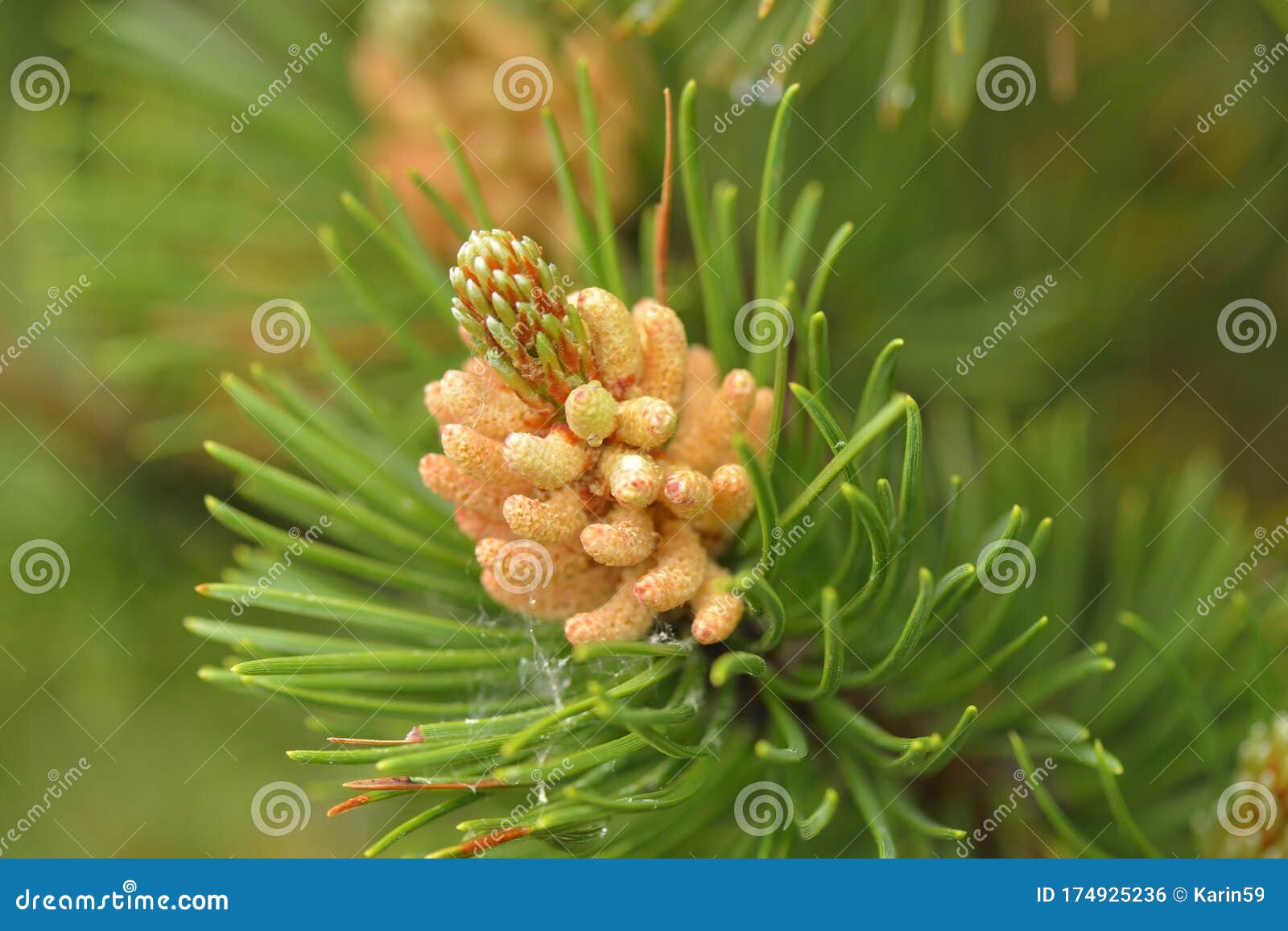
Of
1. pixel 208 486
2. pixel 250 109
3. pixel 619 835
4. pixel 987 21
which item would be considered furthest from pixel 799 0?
pixel 208 486

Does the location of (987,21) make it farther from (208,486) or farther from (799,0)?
(208,486)

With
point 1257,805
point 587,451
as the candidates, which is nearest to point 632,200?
point 587,451

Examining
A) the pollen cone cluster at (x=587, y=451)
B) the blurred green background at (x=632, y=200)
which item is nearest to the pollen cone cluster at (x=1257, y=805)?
the blurred green background at (x=632, y=200)

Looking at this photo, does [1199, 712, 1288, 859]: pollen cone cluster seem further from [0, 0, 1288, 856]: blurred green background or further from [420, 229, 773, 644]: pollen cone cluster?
[420, 229, 773, 644]: pollen cone cluster

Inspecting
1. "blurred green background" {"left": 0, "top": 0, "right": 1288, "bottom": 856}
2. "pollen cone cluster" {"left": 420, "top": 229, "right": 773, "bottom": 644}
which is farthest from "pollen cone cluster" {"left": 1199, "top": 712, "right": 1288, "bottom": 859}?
"pollen cone cluster" {"left": 420, "top": 229, "right": 773, "bottom": 644}

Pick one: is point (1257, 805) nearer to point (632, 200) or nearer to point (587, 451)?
point (587, 451)
